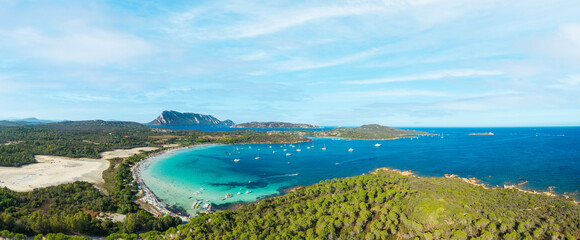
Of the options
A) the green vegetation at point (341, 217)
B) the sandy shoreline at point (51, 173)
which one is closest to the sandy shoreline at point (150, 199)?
the green vegetation at point (341, 217)

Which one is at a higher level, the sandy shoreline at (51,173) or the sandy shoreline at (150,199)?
the sandy shoreline at (51,173)

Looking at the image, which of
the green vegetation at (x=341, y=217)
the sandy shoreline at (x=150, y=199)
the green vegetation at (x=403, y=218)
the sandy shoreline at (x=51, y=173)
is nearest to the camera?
the green vegetation at (x=403, y=218)

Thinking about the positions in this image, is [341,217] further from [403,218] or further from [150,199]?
[150,199]

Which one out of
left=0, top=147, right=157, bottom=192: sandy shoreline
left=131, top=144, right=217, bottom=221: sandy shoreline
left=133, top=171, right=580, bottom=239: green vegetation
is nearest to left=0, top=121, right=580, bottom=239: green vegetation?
left=133, top=171, right=580, bottom=239: green vegetation

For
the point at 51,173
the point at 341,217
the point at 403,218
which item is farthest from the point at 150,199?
the point at 403,218

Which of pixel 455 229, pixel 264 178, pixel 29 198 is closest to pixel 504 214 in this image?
pixel 455 229

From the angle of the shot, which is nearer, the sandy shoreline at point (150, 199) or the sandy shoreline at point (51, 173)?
the sandy shoreline at point (150, 199)

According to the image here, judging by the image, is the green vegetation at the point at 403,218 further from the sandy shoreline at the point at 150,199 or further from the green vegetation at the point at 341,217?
the sandy shoreline at the point at 150,199

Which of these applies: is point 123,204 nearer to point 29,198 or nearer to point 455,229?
point 29,198
